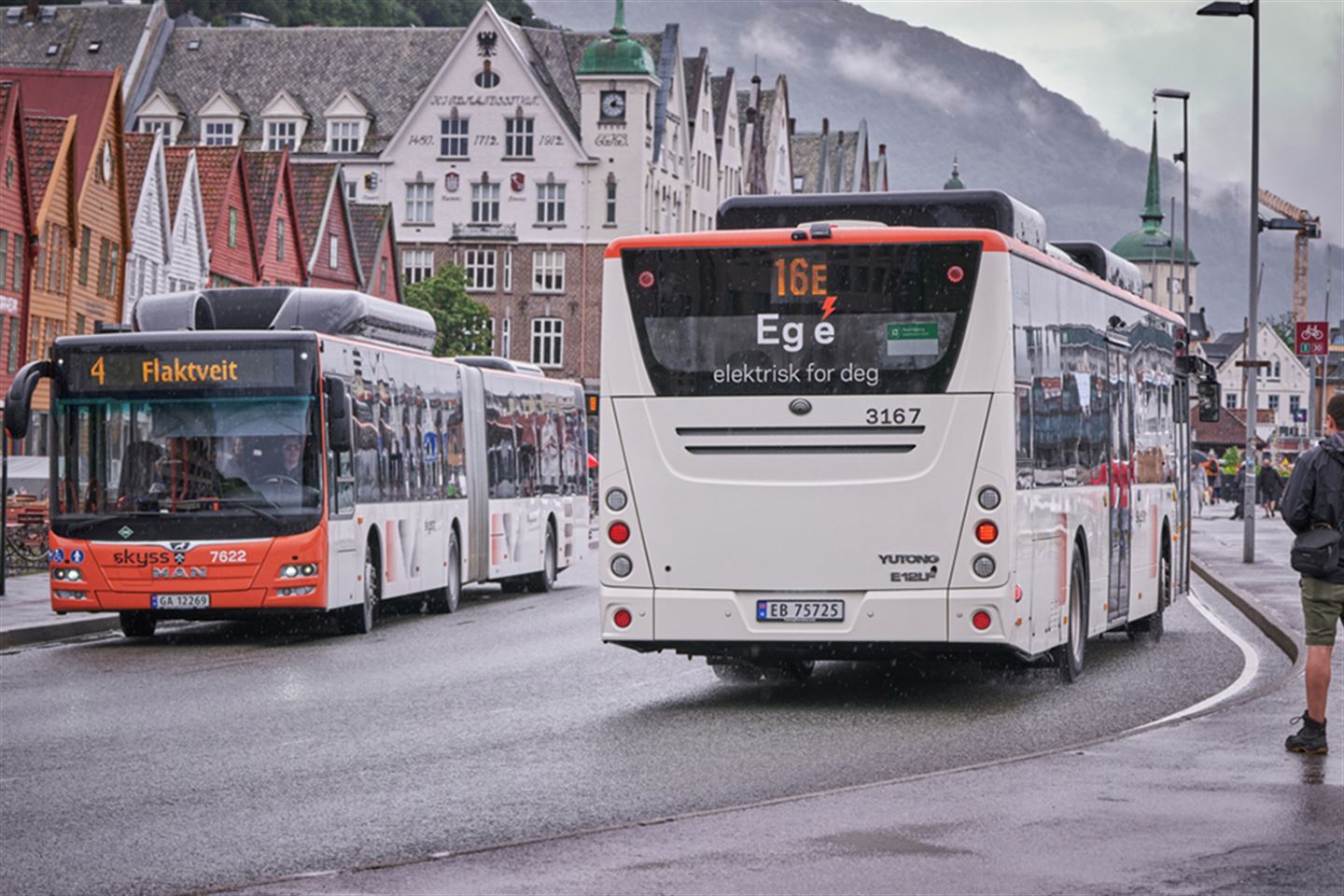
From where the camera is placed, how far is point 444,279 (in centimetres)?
9269

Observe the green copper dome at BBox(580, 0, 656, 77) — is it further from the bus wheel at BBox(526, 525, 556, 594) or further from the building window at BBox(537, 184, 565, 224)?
the bus wheel at BBox(526, 525, 556, 594)

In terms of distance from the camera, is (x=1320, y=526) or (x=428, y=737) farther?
(x=428, y=737)

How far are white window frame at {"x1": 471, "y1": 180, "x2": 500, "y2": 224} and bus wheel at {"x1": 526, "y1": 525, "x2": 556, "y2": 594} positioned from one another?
74.4 meters

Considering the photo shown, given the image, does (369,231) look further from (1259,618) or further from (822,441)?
(822,441)

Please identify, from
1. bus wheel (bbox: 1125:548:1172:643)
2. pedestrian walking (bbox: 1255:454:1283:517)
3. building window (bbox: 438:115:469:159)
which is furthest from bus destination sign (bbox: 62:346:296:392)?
building window (bbox: 438:115:469:159)

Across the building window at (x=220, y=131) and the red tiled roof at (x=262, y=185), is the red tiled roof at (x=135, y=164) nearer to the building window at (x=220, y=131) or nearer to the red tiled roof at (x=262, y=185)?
the red tiled roof at (x=262, y=185)

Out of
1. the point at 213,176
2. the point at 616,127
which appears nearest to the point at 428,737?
the point at 213,176

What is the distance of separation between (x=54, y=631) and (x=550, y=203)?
8528 centimetres

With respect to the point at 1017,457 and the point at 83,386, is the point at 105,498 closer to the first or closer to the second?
the point at 83,386

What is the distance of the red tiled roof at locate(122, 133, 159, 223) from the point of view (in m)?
70.7

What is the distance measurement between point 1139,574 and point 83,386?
982 cm

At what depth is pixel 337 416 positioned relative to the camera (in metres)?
23.1

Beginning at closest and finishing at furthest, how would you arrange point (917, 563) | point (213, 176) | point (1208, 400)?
1. point (917, 563)
2. point (1208, 400)
3. point (213, 176)

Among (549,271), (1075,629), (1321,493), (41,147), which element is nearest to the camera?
(1321,493)
